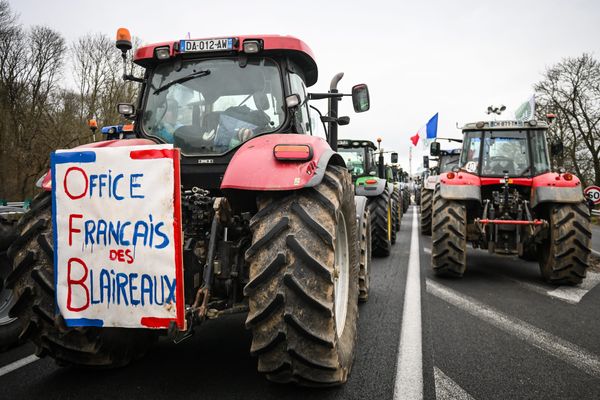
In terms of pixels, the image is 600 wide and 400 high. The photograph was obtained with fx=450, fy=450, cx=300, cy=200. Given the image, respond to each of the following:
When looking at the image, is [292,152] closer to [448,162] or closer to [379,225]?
[379,225]

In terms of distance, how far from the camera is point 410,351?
3605 mm

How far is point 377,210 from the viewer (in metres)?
8.73

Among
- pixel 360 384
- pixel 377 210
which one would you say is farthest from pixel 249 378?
pixel 377 210

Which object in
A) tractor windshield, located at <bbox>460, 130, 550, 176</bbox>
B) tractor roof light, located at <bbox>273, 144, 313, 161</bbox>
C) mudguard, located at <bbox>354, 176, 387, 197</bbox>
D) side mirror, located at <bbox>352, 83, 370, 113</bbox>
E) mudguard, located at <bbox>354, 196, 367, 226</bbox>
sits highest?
side mirror, located at <bbox>352, 83, 370, 113</bbox>

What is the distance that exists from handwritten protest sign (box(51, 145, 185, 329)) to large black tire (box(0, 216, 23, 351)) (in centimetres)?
→ 147

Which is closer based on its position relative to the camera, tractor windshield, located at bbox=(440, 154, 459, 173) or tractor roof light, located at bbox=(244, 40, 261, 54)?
tractor roof light, located at bbox=(244, 40, 261, 54)

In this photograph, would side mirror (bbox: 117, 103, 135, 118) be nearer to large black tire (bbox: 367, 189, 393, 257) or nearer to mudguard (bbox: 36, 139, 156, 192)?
mudguard (bbox: 36, 139, 156, 192)

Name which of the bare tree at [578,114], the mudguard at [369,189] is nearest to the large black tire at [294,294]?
the mudguard at [369,189]

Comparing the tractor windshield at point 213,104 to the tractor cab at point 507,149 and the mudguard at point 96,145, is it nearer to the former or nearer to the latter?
the mudguard at point 96,145

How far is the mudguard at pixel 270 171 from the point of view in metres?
2.56

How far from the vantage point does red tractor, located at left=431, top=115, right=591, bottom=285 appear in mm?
6223

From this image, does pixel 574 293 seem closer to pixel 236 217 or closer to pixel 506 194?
pixel 506 194

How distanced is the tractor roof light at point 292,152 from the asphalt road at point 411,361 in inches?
57.3

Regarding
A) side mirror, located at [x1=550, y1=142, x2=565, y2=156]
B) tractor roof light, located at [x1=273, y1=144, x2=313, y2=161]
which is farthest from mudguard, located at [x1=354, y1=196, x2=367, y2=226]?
side mirror, located at [x1=550, y1=142, x2=565, y2=156]
